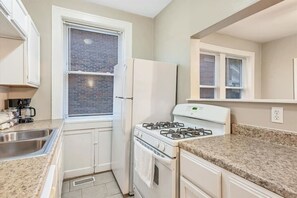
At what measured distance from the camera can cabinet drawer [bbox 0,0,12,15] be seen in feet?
3.67

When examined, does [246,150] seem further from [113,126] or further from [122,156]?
[113,126]

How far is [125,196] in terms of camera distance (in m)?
2.05

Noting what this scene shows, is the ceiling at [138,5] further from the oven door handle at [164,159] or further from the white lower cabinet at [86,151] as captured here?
the oven door handle at [164,159]

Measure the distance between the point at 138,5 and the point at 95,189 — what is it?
2.73 meters

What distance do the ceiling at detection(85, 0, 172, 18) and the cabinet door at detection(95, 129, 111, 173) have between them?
1.96 meters

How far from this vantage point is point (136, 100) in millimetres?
2104

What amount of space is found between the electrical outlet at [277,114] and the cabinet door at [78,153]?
2250 millimetres

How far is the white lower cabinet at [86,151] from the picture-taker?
2.46 metres

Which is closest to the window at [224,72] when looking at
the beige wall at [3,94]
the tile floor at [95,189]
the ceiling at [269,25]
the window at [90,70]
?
the ceiling at [269,25]

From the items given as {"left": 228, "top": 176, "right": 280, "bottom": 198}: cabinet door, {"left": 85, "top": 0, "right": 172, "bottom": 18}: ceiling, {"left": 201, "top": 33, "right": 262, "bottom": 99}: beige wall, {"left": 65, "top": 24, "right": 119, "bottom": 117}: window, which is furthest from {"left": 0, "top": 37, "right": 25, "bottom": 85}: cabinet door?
{"left": 201, "top": 33, "right": 262, "bottom": 99}: beige wall

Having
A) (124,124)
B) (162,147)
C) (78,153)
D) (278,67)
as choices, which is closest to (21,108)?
(78,153)

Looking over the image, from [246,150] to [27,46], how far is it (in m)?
2.13

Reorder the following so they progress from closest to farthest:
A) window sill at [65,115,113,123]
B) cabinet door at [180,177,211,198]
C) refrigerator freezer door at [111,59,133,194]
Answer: cabinet door at [180,177,211,198]
refrigerator freezer door at [111,59,133,194]
window sill at [65,115,113,123]

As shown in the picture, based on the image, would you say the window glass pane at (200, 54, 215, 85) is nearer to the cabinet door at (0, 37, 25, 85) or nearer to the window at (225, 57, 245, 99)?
the window at (225, 57, 245, 99)
